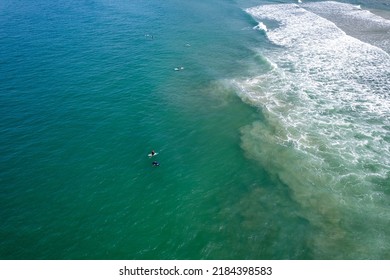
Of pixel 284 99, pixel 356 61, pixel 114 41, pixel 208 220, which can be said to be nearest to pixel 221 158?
pixel 208 220

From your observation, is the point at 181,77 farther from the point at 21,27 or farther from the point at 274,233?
the point at 21,27

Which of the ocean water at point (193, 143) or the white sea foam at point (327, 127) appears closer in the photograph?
the ocean water at point (193, 143)

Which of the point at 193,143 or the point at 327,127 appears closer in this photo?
the point at 193,143

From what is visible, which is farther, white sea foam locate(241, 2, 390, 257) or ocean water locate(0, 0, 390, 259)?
white sea foam locate(241, 2, 390, 257)

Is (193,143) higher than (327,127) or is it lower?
lower
